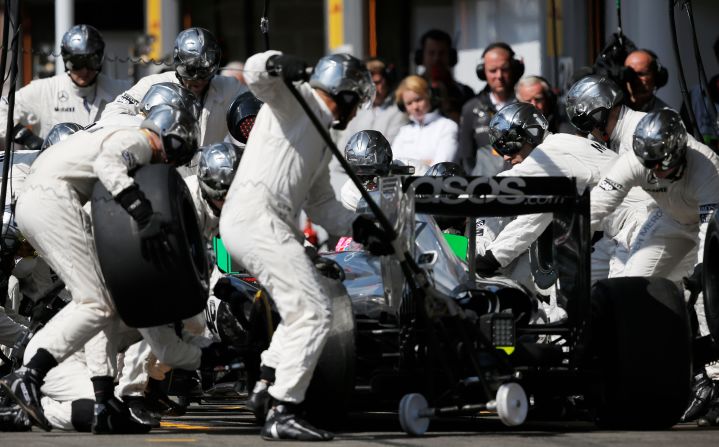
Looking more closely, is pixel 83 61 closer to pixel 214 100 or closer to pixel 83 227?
pixel 214 100

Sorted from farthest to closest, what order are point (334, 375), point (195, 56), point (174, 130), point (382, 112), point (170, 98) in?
point (382, 112) → point (195, 56) → point (170, 98) → point (174, 130) → point (334, 375)

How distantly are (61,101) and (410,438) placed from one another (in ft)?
19.5

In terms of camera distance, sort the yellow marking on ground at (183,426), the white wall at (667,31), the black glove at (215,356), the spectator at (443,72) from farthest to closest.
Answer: the spectator at (443,72) → the white wall at (667,31) → the yellow marking on ground at (183,426) → the black glove at (215,356)

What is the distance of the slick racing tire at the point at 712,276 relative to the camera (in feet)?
30.6

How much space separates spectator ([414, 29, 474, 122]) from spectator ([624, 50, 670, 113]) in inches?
97.7

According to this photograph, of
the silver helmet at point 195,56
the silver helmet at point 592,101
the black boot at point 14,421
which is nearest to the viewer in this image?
the black boot at point 14,421

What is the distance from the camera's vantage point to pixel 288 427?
817 centimetres

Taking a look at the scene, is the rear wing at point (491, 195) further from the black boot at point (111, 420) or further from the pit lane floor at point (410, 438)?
the black boot at point (111, 420)

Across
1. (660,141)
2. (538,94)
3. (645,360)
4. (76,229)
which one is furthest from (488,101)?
(76,229)

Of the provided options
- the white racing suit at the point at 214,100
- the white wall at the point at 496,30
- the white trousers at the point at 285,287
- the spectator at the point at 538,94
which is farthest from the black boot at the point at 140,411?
the white wall at the point at 496,30

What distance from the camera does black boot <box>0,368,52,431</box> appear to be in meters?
8.73

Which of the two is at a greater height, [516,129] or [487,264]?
[516,129]

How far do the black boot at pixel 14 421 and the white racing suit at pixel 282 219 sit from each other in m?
1.62

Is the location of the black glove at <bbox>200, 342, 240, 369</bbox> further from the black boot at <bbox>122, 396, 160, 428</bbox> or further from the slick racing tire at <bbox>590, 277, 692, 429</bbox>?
the slick racing tire at <bbox>590, 277, 692, 429</bbox>
